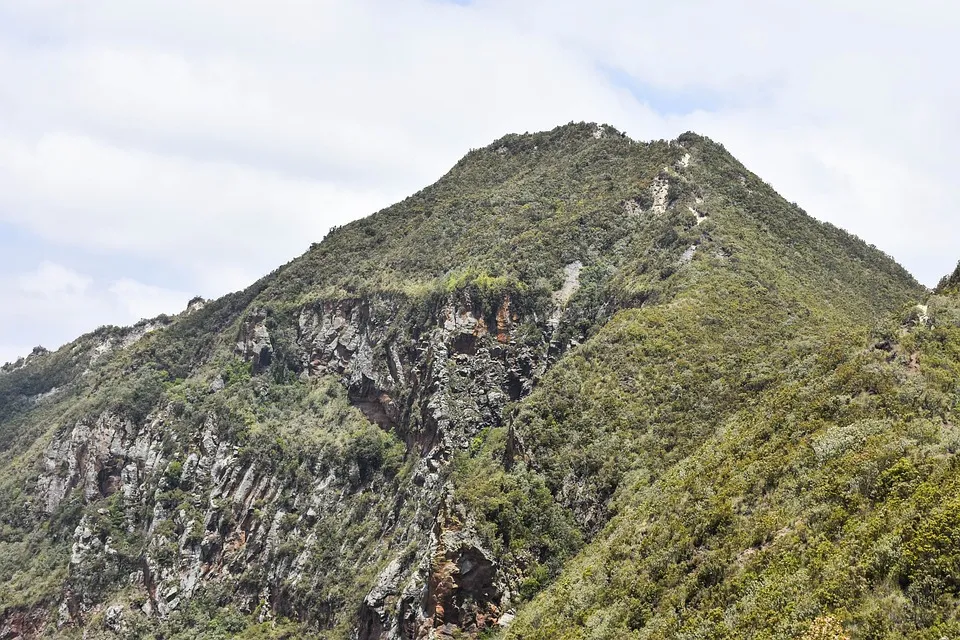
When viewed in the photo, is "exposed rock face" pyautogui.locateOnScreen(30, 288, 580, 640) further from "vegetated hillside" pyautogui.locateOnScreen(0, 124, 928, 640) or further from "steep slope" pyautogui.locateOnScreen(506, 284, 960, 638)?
"steep slope" pyautogui.locateOnScreen(506, 284, 960, 638)

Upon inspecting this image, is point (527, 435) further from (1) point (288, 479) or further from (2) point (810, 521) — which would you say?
(1) point (288, 479)

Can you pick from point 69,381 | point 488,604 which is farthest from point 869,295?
point 69,381

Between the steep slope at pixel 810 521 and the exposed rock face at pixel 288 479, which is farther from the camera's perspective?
the exposed rock face at pixel 288 479

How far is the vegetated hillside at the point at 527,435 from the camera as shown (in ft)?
78.4

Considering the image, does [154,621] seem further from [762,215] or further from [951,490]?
[762,215]

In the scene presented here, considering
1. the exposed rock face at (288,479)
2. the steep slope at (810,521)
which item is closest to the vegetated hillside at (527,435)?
the steep slope at (810,521)

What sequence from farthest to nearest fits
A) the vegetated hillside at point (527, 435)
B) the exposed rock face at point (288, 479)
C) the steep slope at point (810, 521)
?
the exposed rock face at point (288, 479) → the vegetated hillside at point (527, 435) → the steep slope at point (810, 521)

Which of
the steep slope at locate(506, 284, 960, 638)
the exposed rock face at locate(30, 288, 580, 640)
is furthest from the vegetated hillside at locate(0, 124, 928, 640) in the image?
the exposed rock face at locate(30, 288, 580, 640)

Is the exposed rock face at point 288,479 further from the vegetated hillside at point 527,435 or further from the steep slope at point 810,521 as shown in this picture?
the steep slope at point 810,521

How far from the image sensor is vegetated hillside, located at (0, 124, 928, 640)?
2389cm

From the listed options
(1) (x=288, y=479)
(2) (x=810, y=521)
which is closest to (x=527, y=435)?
(2) (x=810, y=521)

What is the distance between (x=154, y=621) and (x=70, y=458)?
33.6 metres

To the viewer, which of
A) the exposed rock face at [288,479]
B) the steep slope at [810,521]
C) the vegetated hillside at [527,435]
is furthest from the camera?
the exposed rock face at [288,479]

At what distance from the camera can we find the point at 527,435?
45562 millimetres
